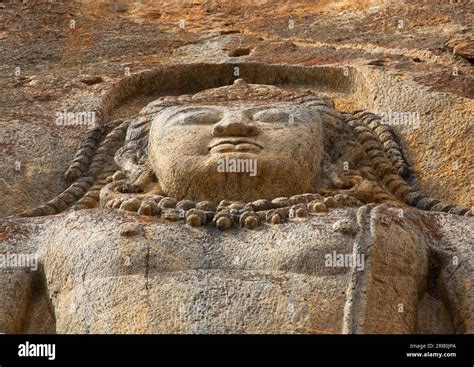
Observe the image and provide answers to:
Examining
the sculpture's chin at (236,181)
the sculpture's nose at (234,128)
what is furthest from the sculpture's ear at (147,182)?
the sculpture's nose at (234,128)

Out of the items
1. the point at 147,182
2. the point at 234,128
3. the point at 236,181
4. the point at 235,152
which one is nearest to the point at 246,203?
the point at 236,181

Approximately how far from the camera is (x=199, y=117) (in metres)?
8.47

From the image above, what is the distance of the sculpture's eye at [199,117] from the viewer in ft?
27.7

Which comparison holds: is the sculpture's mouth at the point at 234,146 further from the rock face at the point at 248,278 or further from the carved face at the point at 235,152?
the rock face at the point at 248,278

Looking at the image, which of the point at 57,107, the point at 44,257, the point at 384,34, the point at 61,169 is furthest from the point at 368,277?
the point at 384,34

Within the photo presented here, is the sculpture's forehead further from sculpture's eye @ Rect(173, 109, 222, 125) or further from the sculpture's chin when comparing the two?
the sculpture's chin

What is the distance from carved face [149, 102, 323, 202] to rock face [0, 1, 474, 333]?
0.01 meters

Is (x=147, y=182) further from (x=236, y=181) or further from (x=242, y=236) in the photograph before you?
(x=242, y=236)

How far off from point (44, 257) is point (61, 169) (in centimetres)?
133

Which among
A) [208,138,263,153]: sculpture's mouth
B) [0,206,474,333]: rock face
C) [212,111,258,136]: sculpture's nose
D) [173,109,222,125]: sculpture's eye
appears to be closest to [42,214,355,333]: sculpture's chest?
[0,206,474,333]: rock face

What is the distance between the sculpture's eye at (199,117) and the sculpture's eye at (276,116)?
21 centimetres

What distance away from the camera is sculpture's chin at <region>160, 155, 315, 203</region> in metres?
8.04

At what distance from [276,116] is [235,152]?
20.3 inches

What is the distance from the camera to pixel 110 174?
875cm
